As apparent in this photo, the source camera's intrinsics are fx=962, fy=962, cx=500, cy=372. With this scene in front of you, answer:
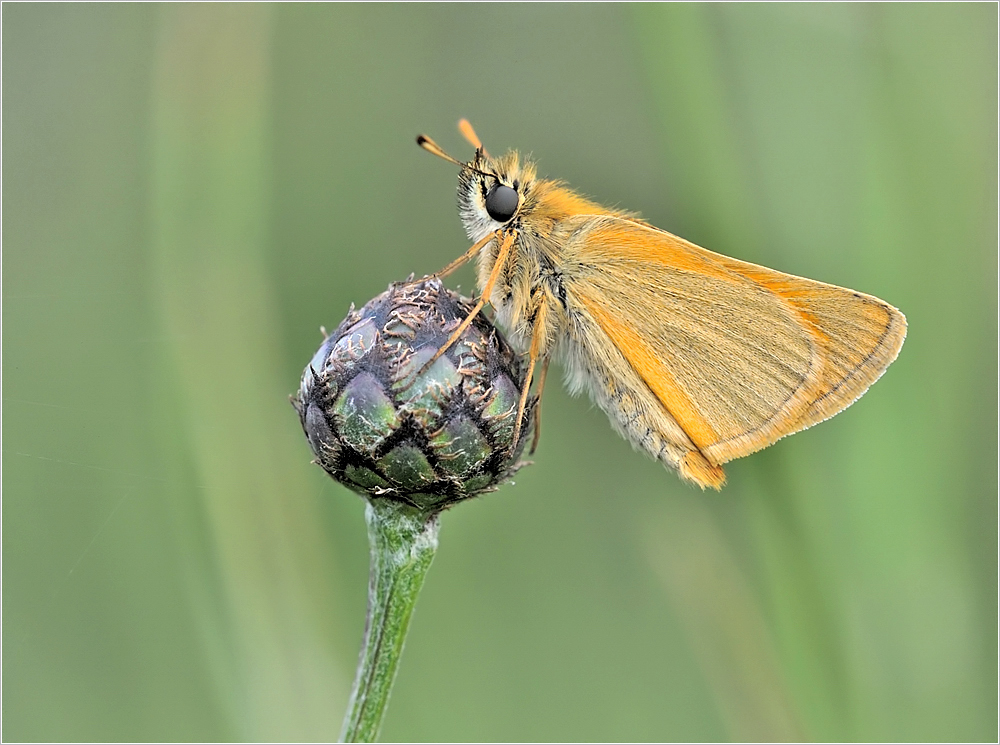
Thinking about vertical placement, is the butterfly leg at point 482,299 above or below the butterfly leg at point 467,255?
below

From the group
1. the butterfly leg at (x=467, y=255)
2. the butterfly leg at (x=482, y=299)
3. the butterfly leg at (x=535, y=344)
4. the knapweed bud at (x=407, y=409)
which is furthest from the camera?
the butterfly leg at (x=467, y=255)

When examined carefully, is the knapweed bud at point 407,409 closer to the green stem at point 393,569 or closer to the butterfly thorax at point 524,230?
→ the green stem at point 393,569

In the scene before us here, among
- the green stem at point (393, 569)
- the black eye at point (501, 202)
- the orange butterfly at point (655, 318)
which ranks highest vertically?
the black eye at point (501, 202)

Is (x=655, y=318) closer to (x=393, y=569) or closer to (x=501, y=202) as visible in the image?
(x=501, y=202)

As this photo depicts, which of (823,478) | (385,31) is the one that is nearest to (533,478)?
(823,478)

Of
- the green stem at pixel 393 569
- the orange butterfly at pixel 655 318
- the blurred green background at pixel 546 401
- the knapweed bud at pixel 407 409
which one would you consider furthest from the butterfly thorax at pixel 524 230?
the green stem at pixel 393 569

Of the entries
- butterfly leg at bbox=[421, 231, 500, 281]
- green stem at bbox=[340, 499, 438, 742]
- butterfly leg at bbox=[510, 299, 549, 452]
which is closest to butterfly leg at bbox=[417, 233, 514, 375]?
butterfly leg at bbox=[421, 231, 500, 281]

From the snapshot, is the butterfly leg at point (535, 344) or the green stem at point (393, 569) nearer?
the green stem at point (393, 569)
